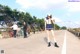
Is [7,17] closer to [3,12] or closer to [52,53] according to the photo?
[3,12]

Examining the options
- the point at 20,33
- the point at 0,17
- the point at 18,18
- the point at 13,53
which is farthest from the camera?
the point at 18,18

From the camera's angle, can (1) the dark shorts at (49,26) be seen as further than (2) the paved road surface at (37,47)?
Yes

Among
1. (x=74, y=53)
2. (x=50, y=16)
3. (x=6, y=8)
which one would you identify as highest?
(x=6, y=8)

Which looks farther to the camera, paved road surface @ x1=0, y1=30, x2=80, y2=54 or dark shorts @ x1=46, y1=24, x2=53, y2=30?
dark shorts @ x1=46, y1=24, x2=53, y2=30

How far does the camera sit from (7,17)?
88.6 metres

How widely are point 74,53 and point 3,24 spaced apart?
78759 millimetres

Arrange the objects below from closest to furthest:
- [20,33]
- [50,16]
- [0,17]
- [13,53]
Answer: [13,53], [50,16], [20,33], [0,17]

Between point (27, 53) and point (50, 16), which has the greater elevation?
point (50, 16)

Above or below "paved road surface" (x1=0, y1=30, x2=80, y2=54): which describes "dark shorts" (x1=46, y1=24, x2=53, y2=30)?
above

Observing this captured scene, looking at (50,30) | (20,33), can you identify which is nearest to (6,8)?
(20,33)

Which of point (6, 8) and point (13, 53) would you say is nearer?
point (13, 53)

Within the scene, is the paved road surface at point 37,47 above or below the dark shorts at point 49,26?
below

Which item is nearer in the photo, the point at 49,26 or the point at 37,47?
the point at 37,47

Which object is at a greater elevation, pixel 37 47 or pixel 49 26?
pixel 49 26
